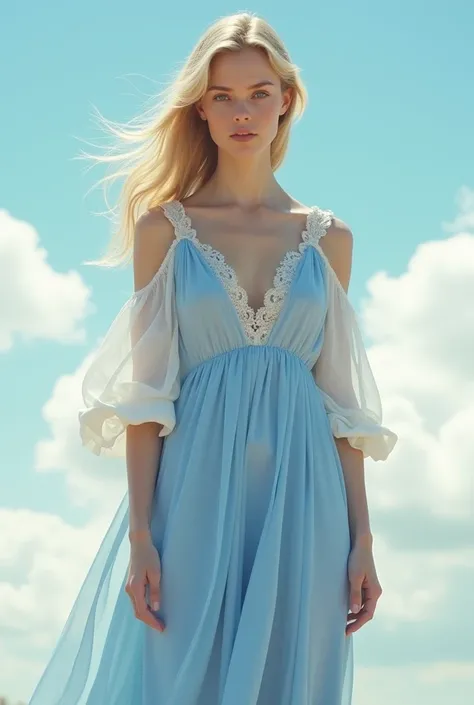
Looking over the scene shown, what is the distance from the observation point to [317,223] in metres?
4.44

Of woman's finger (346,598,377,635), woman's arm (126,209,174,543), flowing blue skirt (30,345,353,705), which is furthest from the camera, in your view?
woman's finger (346,598,377,635)

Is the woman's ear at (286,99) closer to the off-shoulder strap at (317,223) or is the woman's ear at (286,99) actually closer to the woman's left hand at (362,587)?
the off-shoulder strap at (317,223)

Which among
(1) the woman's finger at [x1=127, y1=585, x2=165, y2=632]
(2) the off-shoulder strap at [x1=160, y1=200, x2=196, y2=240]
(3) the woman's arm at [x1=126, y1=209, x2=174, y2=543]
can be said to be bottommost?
(1) the woman's finger at [x1=127, y1=585, x2=165, y2=632]

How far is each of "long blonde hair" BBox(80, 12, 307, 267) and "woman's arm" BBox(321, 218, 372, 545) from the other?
0.37m

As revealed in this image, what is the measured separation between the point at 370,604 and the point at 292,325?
828 mm

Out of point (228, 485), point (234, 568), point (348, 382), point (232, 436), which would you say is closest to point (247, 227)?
point (348, 382)

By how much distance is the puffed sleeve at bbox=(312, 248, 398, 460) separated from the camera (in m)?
4.26

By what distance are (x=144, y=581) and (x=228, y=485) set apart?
0.35 m

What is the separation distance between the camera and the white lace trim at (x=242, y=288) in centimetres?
419

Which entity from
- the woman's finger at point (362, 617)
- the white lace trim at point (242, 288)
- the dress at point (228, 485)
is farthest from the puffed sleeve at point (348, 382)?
the woman's finger at point (362, 617)

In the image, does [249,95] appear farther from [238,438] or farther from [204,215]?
[238,438]

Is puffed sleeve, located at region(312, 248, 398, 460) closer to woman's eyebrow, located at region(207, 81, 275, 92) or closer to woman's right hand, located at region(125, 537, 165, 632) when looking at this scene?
woman's eyebrow, located at region(207, 81, 275, 92)

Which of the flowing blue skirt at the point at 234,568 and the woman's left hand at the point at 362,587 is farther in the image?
the woman's left hand at the point at 362,587

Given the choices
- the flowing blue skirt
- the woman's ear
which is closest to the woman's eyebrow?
the woman's ear
